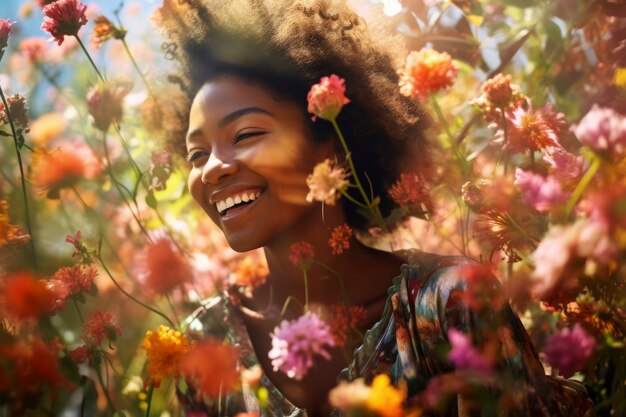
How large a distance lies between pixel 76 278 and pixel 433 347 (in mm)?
542

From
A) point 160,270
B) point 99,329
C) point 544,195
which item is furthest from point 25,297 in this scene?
point 544,195

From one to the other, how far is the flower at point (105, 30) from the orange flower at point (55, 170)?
0.21m

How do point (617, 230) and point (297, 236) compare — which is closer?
point (617, 230)

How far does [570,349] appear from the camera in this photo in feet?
2.49

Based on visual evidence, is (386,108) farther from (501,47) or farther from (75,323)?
(75,323)

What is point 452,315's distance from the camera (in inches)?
39.8

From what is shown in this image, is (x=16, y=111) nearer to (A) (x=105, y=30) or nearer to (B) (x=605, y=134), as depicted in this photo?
(A) (x=105, y=30)

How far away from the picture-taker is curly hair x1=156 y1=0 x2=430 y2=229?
123 centimetres

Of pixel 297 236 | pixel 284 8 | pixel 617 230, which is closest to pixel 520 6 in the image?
pixel 284 8

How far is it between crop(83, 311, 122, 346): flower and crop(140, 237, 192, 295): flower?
11cm

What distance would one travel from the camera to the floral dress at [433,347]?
930 mm

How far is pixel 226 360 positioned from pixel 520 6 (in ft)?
2.69

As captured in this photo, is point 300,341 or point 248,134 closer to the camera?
point 300,341

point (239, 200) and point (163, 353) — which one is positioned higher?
point (239, 200)
